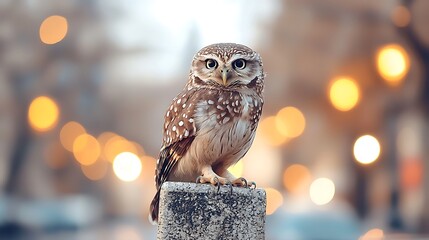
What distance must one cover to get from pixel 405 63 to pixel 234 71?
9134 mm

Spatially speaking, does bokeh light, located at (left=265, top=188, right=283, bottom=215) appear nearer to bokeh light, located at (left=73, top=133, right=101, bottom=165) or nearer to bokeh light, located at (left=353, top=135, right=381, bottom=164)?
bokeh light, located at (left=353, top=135, right=381, bottom=164)

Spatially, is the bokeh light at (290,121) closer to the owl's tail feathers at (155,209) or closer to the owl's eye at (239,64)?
the owl's tail feathers at (155,209)

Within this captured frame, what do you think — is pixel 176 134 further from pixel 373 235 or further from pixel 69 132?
pixel 69 132

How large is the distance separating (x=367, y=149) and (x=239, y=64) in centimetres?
887

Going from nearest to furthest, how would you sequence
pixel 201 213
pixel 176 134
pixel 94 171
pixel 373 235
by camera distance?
pixel 201 213, pixel 176 134, pixel 373 235, pixel 94 171

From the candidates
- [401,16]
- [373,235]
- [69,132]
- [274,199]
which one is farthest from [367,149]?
[69,132]

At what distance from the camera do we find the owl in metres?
3.10

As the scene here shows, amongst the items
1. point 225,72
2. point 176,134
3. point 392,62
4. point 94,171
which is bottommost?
point 176,134

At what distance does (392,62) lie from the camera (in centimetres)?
1188

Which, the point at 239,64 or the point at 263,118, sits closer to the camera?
the point at 239,64

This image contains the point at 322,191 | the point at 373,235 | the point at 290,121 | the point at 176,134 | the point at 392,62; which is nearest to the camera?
the point at 176,134

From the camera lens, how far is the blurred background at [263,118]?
38.0 feet

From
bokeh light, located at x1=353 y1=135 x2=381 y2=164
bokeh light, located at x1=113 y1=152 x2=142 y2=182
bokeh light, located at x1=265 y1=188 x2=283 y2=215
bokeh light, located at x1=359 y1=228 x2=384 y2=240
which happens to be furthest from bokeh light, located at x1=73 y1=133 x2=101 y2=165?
bokeh light, located at x1=359 y1=228 x2=384 y2=240

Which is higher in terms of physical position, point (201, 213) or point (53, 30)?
point (53, 30)
